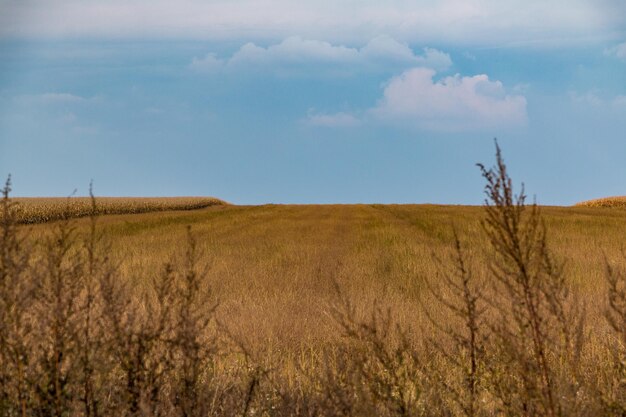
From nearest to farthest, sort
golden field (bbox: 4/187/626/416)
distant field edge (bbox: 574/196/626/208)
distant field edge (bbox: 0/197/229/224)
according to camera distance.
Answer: golden field (bbox: 4/187/626/416), distant field edge (bbox: 0/197/229/224), distant field edge (bbox: 574/196/626/208)

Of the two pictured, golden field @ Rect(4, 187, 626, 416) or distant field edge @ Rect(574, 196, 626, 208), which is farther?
distant field edge @ Rect(574, 196, 626, 208)

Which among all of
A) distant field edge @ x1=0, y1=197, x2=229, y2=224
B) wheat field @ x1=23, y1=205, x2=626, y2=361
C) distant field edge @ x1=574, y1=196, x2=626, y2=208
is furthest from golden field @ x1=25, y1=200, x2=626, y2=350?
distant field edge @ x1=574, y1=196, x2=626, y2=208

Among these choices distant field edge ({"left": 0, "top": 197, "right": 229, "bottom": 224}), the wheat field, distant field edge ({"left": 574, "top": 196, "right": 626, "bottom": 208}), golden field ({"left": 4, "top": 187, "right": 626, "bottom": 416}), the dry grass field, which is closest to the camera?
the dry grass field

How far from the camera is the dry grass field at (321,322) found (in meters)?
3.43

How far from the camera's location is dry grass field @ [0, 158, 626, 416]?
11.3 ft

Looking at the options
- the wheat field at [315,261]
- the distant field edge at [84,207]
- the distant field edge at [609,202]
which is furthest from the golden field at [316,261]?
the distant field edge at [609,202]

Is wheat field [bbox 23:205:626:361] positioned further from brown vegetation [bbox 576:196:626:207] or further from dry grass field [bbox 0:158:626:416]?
brown vegetation [bbox 576:196:626:207]

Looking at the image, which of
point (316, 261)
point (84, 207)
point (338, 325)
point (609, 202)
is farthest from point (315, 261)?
point (609, 202)

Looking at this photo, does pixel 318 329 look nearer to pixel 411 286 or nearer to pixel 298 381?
pixel 298 381

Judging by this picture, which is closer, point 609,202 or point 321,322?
point 321,322

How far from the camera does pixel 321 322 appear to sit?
326 inches

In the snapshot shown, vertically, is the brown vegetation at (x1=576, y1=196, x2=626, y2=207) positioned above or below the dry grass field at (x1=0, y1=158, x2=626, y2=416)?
above

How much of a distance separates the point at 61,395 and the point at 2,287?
69cm

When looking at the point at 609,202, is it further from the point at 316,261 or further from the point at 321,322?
the point at 321,322
